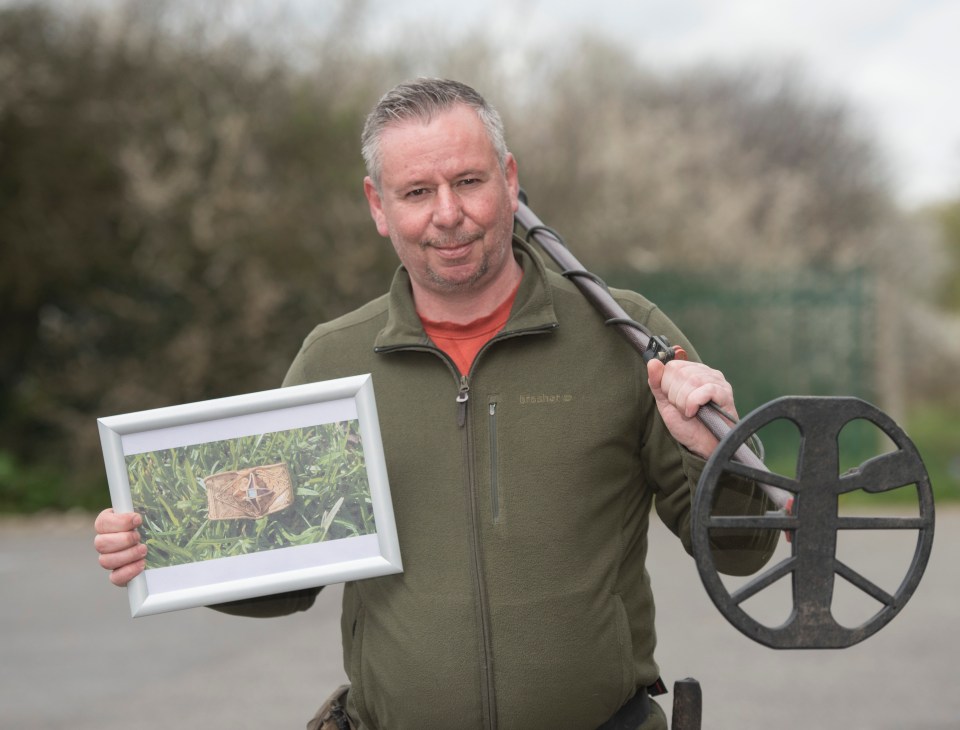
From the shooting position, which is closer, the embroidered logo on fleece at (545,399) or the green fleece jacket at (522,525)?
the green fleece jacket at (522,525)

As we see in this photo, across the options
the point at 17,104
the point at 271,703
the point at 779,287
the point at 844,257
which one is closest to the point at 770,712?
the point at 271,703

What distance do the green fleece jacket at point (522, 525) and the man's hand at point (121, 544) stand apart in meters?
0.49

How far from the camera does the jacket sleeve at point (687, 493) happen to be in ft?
8.16

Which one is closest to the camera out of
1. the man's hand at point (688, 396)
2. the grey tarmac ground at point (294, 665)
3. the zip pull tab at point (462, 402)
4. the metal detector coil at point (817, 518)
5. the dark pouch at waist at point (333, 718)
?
the metal detector coil at point (817, 518)

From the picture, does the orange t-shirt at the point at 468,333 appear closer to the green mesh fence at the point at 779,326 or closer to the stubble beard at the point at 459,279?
the stubble beard at the point at 459,279

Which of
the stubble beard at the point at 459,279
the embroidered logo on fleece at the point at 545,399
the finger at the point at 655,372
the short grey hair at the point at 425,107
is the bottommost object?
the embroidered logo on fleece at the point at 545,399

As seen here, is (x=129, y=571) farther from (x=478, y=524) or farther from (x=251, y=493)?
(x=478, y=524)

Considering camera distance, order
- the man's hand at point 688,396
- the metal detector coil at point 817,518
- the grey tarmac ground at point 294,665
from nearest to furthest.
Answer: the metal detector coil at point 817,518 → the man's hand at point 688,396 → the grey tarmac ground at point 294,665

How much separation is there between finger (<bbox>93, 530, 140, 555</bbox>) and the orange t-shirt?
780 millimetres

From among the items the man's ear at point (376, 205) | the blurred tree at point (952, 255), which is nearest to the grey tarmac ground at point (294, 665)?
the man's ear at point (376, 205)

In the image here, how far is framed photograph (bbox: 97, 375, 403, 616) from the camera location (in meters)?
2.58

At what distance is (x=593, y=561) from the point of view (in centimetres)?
266

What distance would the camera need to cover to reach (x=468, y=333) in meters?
2.87

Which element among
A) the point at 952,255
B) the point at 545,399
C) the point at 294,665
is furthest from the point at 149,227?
the point at 952,255
